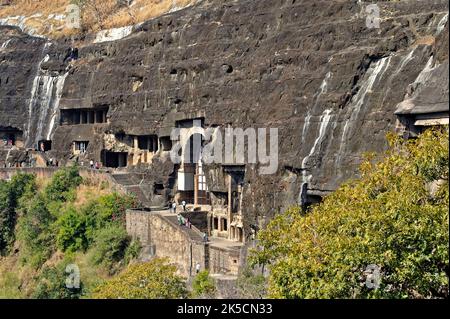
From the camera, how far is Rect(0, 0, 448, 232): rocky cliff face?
38.6 meters

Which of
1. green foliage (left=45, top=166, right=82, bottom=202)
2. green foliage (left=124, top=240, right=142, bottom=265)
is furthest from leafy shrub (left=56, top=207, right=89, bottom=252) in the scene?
green foliage (left=45, top=166, right=82, bottom=202)

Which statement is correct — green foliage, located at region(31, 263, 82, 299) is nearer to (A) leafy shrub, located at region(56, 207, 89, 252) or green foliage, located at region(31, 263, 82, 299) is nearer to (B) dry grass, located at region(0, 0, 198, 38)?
(A) leafy shrub, located at region(56, 207, 89, 252)

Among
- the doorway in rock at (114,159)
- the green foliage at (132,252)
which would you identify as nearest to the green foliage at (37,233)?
the doorway in rock at (114,159)

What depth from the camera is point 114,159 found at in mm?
63031

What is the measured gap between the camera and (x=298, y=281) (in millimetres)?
27875

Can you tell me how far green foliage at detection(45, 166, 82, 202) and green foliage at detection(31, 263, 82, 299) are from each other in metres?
9.31

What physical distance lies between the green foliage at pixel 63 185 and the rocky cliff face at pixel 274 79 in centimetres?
409

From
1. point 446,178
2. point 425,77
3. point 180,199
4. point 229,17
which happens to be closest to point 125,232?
point 180,199

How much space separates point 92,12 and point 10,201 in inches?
1088

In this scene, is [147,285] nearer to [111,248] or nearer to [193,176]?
[111,248]

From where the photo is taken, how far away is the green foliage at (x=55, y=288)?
152 feet

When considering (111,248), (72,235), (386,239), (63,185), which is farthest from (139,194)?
(386,239)

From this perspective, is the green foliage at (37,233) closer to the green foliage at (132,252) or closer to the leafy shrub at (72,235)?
the leafy shrub at (72,235)

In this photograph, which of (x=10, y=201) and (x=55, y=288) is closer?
(x=55, y=288)
